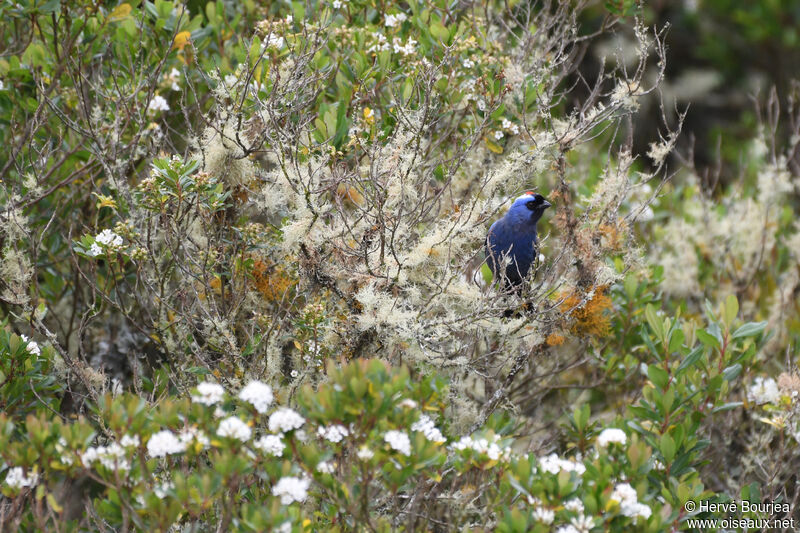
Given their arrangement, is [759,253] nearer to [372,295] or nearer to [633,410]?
[633,410]

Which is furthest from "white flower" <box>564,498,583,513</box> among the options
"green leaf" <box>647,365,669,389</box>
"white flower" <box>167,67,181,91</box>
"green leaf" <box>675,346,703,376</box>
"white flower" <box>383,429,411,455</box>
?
"white flower" <box>167,67,181,91</box>

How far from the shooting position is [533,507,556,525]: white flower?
261cm

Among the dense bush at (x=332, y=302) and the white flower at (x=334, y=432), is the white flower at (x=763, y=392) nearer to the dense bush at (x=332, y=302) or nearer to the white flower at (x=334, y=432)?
the dense bush at (x=332, y=302)

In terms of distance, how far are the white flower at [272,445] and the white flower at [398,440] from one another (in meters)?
→ 0.32

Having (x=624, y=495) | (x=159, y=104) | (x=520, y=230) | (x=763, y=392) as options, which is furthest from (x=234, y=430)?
(x=763, y=392)

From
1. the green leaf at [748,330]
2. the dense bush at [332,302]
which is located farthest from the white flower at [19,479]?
the green leaf at [748,330]

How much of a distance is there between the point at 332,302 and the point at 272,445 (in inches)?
42.5

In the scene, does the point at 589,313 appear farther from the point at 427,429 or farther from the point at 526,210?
the point at 427,429

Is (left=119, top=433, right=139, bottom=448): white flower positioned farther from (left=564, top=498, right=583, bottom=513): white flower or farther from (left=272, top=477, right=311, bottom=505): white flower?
(left=564, top=498, right=583, bottom=513): white flower

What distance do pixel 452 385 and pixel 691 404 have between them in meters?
0.97

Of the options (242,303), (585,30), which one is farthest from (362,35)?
(585,30)

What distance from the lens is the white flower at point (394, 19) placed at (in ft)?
13.3

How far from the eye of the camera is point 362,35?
3.92 meters

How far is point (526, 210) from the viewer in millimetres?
4258
